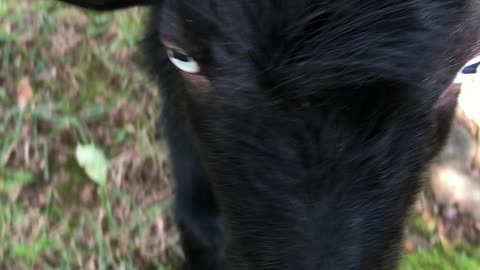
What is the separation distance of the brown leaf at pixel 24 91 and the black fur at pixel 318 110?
1.41 meters

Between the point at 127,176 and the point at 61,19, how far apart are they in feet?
2.44

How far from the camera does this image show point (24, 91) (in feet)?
8.54

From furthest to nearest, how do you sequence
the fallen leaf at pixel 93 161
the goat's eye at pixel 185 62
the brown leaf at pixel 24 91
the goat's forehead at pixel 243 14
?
the brown leaf at pixel 24 91 < the fallen leaf at pixel 93 161 < the goat's eye at pixel 185 62 < the goat's forehead at pixel 243 14

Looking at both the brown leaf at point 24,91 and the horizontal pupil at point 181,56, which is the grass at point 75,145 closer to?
the brown leaf at point 24,91

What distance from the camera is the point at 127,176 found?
240 centimetres

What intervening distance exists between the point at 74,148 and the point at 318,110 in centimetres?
150

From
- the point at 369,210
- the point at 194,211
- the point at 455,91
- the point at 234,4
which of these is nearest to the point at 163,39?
the point at 234,4

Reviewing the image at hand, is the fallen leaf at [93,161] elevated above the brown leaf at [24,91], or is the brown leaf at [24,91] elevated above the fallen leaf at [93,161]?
the brown leaf at [24,91]

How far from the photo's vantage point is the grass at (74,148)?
2.28 metres

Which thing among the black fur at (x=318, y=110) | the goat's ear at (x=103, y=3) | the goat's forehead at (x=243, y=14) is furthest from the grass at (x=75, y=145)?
the goat's forehead at (x=243, y=14)

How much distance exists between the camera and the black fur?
43.1 inches

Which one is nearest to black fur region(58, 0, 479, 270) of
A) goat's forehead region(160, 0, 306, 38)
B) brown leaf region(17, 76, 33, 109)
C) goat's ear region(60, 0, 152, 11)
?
goat's forehead region(160, 0, 306, 38)

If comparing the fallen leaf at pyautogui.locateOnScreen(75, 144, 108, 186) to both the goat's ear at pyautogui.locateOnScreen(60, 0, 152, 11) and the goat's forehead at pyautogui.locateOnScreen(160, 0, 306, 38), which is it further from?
the goat's forehead at pyautogui.locateOnScreen(160, 0, 306, 38)

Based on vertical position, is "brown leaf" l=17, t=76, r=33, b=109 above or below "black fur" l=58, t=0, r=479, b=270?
below
